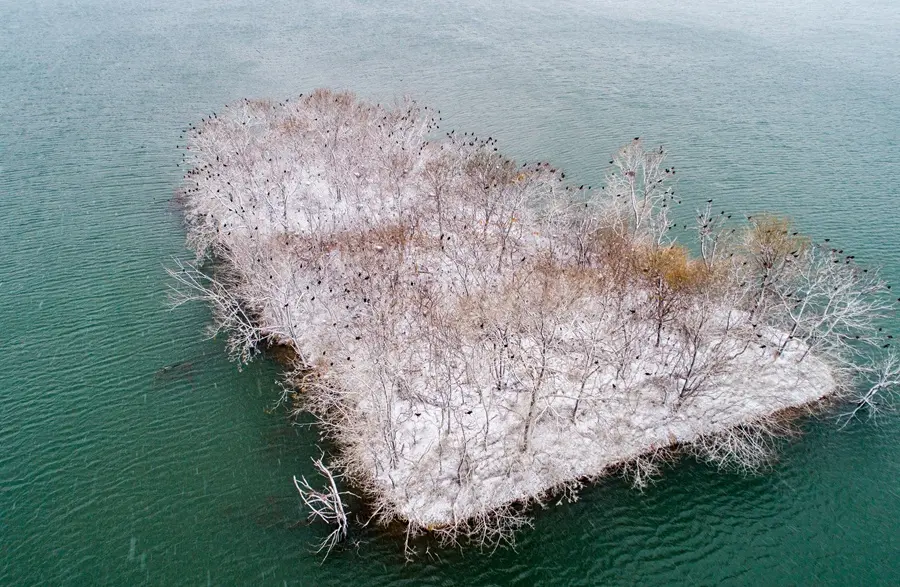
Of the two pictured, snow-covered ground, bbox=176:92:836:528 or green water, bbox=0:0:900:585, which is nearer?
green water, bbox=0:0:900:585

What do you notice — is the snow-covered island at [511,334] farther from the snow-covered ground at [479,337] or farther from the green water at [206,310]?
the green water at [206,310]

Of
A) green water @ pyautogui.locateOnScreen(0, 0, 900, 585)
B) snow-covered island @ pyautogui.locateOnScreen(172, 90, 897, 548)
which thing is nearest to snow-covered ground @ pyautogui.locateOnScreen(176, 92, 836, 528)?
snow-covered island @ pyautogui.locateOnScreen(172, 90, 897, 548)

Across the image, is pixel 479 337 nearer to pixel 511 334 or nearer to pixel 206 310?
pixel 511 334

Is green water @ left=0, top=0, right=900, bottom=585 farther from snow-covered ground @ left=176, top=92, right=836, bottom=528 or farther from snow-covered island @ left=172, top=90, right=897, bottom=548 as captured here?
snow-covered ground @ left=176, top=92, right=836, bottom=528

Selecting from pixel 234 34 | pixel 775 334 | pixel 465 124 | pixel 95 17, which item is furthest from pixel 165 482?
pixel 95 17

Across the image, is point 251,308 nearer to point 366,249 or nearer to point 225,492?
point 366,249
